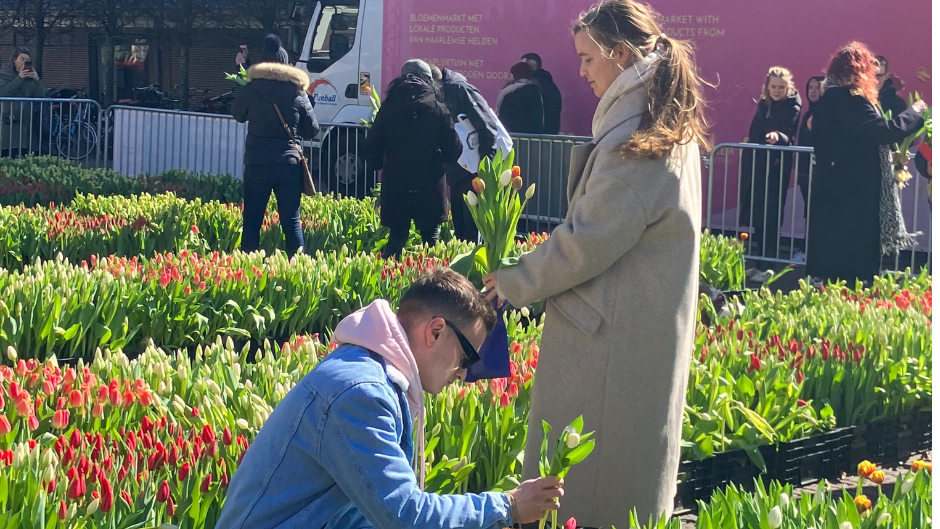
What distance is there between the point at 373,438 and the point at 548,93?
10039 millimetres

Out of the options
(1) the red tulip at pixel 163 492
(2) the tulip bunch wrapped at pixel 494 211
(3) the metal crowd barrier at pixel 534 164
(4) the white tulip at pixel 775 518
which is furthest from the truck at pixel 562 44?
(1) the red tulip at pixel 163 492

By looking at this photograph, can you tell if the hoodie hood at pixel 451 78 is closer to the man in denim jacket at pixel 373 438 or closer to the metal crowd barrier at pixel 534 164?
the metal crowd barrier at pixel 534 164

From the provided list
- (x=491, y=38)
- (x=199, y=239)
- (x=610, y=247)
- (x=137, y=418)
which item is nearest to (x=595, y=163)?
(x=610, y=247)

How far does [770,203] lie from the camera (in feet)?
33.7

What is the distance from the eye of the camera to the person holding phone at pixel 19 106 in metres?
15.1

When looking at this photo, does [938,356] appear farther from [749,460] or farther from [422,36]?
[422,36]

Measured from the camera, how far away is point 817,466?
14.7 ft

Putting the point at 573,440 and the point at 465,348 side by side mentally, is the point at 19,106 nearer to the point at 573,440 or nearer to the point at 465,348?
the point at 465,348

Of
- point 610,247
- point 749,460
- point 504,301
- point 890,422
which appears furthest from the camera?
point 890,422

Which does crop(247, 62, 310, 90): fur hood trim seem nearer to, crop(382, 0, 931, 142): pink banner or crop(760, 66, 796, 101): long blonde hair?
crop(382, 0, 931, 142): pink banner

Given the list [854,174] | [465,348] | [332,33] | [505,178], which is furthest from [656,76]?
[332,33]

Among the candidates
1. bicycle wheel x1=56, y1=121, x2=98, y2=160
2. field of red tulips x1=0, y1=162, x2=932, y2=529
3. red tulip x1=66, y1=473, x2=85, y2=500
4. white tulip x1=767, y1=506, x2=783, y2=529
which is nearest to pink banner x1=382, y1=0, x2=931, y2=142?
field of red tulips x1=0, y1=162, x2=932, y2=529

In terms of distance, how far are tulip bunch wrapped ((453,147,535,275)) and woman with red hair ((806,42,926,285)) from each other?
4199 mm

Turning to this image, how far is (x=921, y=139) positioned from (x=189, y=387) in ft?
20.2
